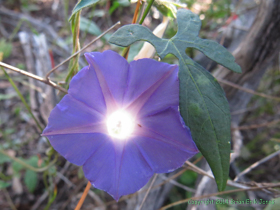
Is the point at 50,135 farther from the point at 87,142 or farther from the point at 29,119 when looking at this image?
the point at 29,119

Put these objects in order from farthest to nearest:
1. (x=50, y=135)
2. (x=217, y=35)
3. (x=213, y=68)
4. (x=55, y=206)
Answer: (x=217, y=35)
(x=213, y=68)
(x=55, y=206)
(x=50, y=135)

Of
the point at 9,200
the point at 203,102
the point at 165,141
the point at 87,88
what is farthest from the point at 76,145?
the point at 9,200

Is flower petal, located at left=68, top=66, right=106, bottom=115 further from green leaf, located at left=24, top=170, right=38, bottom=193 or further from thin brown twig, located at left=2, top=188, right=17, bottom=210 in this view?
thin brown twig, located at left=2, top=188, right=17, bottom=210

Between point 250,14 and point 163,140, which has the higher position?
point 250,14

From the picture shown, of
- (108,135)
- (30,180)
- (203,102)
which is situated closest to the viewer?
(203,102)

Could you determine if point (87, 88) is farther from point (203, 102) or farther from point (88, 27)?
point (88, 27)

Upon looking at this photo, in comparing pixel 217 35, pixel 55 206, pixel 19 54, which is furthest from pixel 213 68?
pixel 19 54

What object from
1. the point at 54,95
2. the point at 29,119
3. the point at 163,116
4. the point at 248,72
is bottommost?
the point at 29,119
